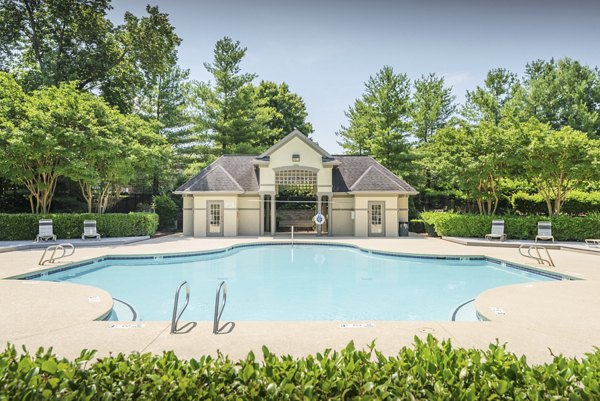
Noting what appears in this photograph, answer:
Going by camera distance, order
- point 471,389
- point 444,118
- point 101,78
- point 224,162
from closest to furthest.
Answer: point 471,389, point 224,162, point 101,78, point 444,118

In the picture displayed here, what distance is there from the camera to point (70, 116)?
17.4 metres

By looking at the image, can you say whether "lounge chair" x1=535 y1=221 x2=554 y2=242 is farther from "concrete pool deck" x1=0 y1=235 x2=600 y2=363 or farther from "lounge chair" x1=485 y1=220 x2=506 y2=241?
"concrete pool deck" x1=0 y1=235 x2=600 y2=363

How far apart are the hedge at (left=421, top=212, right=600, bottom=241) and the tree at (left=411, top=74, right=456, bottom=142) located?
15398 mm

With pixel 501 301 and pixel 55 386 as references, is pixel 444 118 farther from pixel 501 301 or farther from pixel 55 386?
pixel 55 386

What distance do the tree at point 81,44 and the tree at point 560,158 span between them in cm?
2595

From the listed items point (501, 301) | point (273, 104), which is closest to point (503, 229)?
point (501, 301)

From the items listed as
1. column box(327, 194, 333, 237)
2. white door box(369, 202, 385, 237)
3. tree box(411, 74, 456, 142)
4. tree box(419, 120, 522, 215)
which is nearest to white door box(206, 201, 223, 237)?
column box(327, 194, 333, 237)

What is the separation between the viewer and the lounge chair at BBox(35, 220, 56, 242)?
53.7 feet

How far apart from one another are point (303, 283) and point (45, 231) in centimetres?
1399

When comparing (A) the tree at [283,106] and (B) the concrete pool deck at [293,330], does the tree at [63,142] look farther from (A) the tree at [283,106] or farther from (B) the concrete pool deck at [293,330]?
(A) the tree at [283,106]

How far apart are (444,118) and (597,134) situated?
13.9 m

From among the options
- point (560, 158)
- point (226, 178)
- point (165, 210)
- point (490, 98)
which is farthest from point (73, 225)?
point (490, 98)

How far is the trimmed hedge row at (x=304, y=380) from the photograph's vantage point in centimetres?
225

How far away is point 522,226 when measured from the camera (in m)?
17.6
